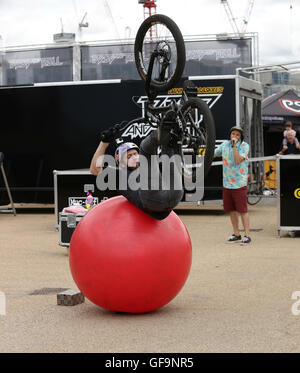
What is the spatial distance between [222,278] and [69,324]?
2.73 meters

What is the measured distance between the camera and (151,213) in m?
6.64

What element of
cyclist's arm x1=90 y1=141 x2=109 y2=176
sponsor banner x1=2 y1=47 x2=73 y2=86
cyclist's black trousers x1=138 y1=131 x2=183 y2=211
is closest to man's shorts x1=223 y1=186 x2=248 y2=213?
cyclist's arm x1=90 y1=141 x2=109 y2=176

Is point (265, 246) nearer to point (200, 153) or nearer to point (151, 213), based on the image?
point (200, 153)

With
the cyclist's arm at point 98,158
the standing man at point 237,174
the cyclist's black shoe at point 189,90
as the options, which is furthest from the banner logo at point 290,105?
the cyclist's arm at point 98,158

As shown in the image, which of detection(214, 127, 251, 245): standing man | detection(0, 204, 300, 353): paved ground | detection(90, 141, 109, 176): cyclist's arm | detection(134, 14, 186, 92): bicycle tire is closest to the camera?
detection(0, 204, 300, 353): paved ground

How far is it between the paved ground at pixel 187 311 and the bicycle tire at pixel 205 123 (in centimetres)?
143

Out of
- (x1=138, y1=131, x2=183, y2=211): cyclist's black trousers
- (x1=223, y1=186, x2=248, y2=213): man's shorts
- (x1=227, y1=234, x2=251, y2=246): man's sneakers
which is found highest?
(x1=138, y1=131, x2=183, y2=211): cyclist's black trousers

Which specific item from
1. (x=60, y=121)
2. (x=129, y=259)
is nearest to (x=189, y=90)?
(x=129, y=259)

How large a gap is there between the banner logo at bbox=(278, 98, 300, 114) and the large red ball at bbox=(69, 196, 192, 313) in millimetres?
16614

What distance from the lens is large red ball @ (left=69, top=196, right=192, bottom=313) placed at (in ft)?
21.2

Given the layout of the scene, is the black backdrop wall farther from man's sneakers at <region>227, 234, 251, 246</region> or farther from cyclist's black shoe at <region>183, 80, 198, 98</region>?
cyclist's black shoe at <region>183, 80, 198, 98</region>

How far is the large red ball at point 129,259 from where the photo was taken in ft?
21.2

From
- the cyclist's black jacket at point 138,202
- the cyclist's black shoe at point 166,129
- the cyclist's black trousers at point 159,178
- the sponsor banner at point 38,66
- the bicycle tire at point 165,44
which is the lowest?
the cyclist's black jacket at point 138,202

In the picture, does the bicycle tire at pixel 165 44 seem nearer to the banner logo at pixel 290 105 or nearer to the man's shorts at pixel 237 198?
the man's shorts at pixel 237 198
